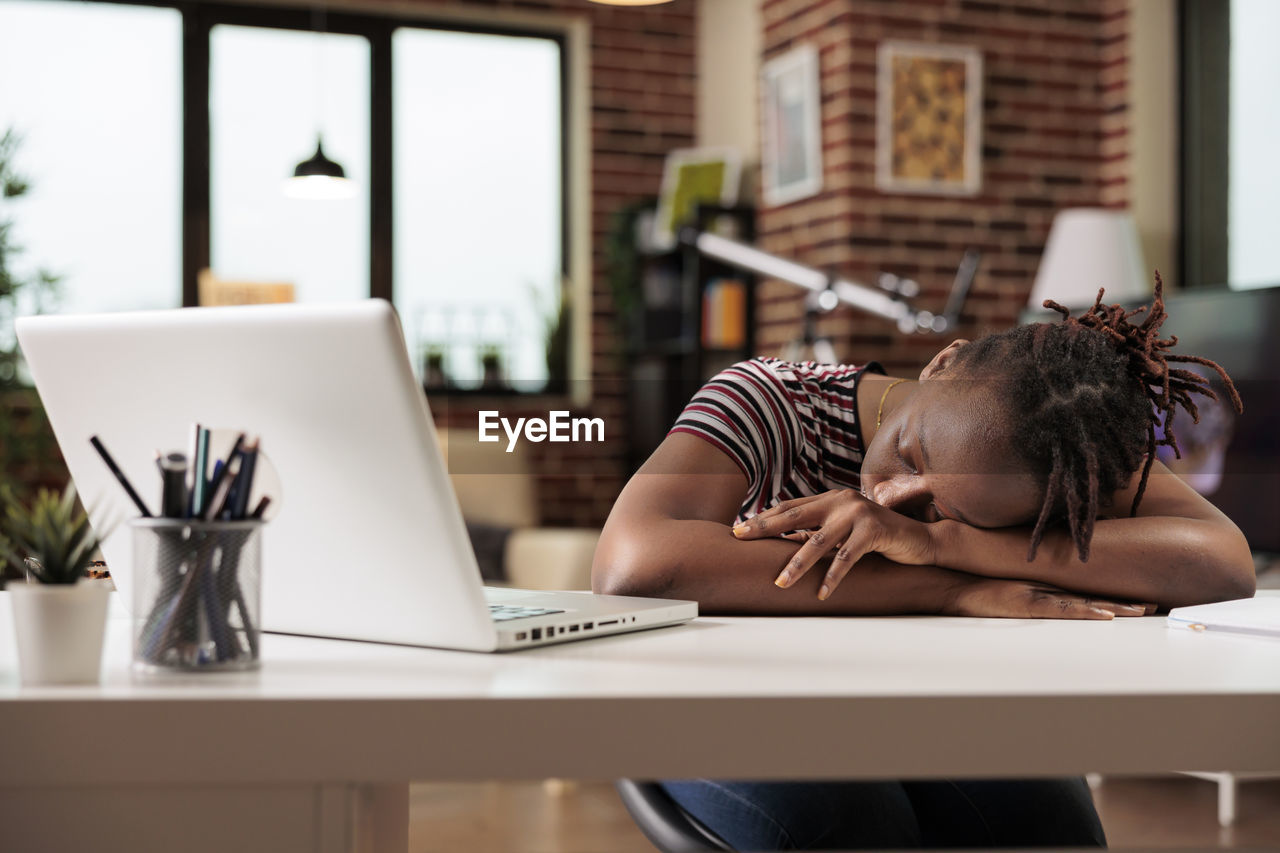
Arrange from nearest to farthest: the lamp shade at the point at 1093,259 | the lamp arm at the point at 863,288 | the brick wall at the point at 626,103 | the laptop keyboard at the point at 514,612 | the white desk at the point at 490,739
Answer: the white desk at the point at 490,739
the laptop keyboard at the point at 514,612
the lamp shade at the point at 1093,259
the lamp arm at the point at 863,288
the brick wall at the point at 626,103

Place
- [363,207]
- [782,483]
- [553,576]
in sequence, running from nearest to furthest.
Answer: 1. [782,483]
2. [553,576]
3. [363,207]

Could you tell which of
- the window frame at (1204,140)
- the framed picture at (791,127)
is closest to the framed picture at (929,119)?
the framed picture at (791,127)

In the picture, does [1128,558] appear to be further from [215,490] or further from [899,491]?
[215,490]

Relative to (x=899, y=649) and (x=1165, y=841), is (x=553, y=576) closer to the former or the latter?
(x=1165, y=841)

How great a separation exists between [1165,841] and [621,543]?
2.19 m

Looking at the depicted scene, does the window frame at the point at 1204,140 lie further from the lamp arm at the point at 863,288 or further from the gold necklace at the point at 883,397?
the gold necklace at the point at 883,397

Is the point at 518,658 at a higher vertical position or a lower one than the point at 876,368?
lower

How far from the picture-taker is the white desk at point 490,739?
657 millimetres

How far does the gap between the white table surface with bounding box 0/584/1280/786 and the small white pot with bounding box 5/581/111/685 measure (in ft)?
0.05

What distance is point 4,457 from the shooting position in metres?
4.63

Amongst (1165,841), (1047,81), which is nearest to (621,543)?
(1165,841)

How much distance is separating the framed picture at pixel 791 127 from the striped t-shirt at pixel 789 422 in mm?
3239

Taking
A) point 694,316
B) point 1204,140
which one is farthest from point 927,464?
point 694,316

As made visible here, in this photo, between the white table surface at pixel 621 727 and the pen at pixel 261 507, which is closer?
the white table surface at pixel 621 727
